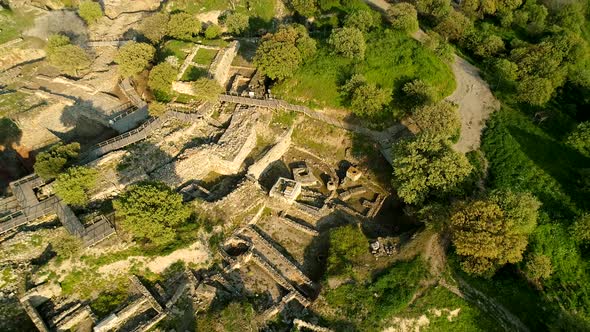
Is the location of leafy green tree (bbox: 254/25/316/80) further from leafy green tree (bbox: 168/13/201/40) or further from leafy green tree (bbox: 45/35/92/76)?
leafy green tree (bbox: 45/35/92/76)

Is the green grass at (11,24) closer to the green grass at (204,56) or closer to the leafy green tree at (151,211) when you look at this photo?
the green grass at (204,56)

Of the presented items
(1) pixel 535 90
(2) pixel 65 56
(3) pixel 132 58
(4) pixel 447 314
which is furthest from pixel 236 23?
(4) pixel 447 314

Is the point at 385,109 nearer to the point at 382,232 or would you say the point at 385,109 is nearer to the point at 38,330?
the point at 382,232

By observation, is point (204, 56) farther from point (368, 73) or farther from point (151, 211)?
point (151, 211)

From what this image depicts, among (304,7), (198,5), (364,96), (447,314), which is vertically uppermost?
(304,7)

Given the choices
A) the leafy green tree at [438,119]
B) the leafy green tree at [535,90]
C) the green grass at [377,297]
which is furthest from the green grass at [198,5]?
the green grass at [377,297]

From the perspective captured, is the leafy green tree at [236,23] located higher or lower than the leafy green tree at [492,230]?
lower
